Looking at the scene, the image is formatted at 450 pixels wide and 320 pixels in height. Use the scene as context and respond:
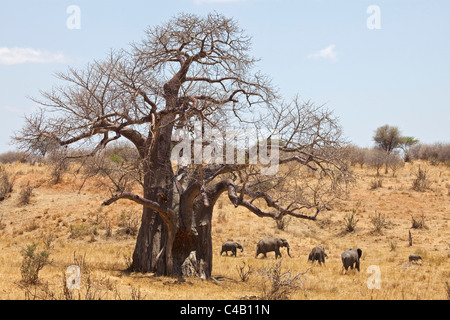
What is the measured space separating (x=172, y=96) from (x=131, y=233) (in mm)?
10403

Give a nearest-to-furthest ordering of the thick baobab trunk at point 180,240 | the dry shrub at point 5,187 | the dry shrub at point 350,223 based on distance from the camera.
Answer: the thick baobab trunk at point 180,240 < the dry shrub at point 350,223 < the dry shrub at point 5,187

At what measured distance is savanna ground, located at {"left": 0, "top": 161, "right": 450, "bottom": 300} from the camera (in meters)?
11.5

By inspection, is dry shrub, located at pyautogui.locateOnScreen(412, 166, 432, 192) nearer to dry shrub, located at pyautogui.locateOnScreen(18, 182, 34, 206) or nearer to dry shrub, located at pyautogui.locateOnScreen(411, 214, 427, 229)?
dry shrub, located at pyautogui.locateOnScreen(411, 214, 427, 229)

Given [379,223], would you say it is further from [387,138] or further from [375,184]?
[387,138]

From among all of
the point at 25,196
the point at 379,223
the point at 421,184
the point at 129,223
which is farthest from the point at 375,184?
the point at 25,196

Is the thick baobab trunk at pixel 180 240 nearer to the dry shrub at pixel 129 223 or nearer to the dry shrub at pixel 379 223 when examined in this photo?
the dry shrub at pixel 129 223

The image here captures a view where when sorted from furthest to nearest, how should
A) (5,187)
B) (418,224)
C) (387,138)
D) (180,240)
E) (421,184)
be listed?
(387,138) < (421,184) < (5,187) < (418,224) < (180,240)

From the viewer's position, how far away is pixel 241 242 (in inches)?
866

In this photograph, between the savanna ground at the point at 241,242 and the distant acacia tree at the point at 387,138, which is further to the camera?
the distant acacia tree at the point at 387,138

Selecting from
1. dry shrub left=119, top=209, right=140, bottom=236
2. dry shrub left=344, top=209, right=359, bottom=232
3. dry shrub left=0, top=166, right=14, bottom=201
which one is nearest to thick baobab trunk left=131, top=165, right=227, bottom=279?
dry shrub left=119, top=209, right=140, bottom=236

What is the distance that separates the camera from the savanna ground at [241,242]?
37.8 ft

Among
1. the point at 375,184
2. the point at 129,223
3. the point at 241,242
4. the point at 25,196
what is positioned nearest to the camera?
the point at 241,242

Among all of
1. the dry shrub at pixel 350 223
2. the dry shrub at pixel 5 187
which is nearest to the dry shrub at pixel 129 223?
the dry shrub at pixel 5 187
